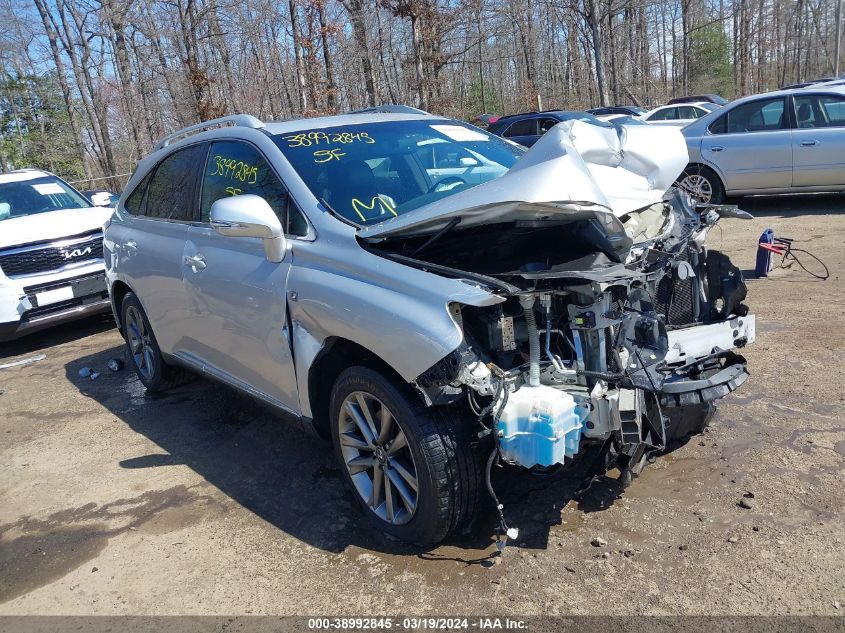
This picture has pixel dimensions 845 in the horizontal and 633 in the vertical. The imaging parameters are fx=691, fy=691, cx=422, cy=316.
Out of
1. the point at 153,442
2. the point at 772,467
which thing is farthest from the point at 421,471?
the point at 153,442

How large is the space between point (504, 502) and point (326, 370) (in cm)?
110

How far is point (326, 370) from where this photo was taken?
11.4ft

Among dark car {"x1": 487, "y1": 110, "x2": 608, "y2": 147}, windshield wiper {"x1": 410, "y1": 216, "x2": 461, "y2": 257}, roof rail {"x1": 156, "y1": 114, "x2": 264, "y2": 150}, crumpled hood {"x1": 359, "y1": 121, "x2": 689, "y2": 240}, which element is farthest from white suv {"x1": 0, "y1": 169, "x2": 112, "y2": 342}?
dark car {"x1": 487, "y1": 110, "x2": 608, "y2": 147}

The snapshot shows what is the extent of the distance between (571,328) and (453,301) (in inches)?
20.6

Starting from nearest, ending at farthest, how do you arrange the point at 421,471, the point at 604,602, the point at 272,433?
the point at 604,602, the point at 421,471, the point at 272,433

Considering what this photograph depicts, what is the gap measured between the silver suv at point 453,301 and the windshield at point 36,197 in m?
5.20

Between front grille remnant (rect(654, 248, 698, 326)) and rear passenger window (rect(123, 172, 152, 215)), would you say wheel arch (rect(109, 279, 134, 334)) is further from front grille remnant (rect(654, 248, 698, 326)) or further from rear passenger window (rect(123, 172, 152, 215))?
front grille remnant (rect(654, 248, 698, 326))

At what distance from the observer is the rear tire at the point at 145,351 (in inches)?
212

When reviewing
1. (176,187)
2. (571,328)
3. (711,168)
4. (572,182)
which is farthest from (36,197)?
(711,168)

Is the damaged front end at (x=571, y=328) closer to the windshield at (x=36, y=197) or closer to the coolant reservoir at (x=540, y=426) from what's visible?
the coolant reservoir at (x=540, y=426)

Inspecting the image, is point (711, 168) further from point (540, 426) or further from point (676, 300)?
point (540, 426)

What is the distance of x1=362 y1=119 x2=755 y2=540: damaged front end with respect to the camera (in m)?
2.72

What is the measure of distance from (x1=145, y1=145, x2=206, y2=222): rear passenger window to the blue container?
5.16 metres

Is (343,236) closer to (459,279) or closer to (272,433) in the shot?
(459,279)
